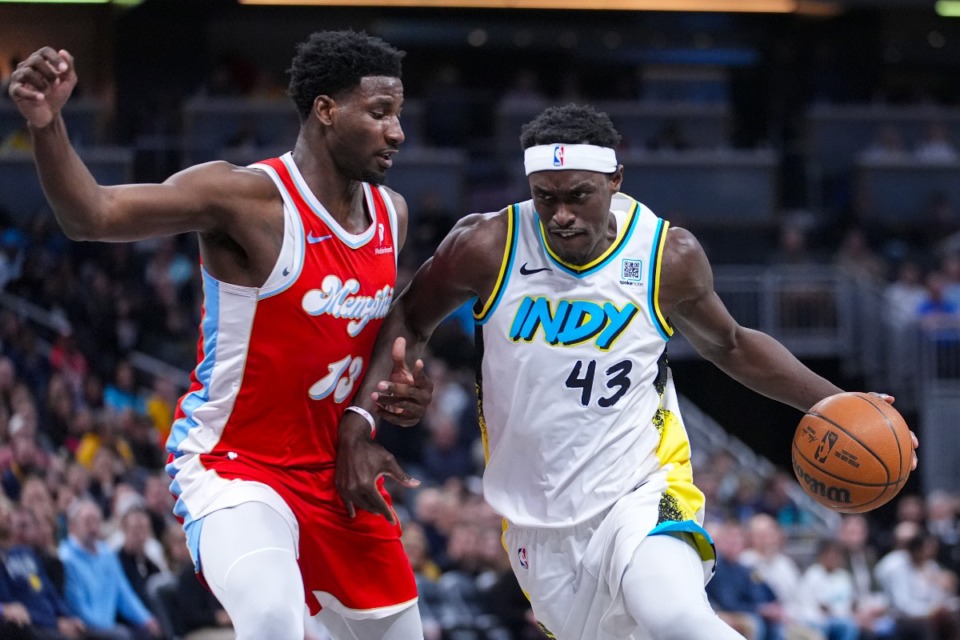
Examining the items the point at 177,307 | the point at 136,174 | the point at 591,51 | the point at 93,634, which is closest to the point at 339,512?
the point at 93,634

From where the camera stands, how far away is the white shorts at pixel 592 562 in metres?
5.00

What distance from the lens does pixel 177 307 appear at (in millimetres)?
14164

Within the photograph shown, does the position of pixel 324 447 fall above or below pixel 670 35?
below

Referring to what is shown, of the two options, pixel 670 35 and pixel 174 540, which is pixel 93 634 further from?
pixel 670 35

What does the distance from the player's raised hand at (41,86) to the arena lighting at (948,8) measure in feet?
55.6

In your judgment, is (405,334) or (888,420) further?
(888,420)

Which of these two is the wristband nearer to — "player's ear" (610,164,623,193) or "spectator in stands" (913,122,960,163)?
"player's ear" (610,164,623,193)

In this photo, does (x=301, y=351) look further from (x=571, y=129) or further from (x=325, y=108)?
(x=571, y=129)

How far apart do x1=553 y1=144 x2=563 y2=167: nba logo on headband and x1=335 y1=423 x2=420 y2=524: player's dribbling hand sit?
116 cm

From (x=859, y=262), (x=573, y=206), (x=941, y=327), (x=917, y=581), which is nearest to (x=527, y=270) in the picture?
(x=573, y=206)

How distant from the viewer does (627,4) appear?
2112 centimetres

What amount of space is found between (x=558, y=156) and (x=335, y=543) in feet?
5.19

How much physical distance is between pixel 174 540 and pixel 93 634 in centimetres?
116

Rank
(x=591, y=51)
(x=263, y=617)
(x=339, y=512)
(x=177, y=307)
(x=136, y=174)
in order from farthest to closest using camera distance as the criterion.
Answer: (x=591, y=51), (x=136, y=174), (x=177, y=307), (x=339, y=512), (x=263, y=617)
